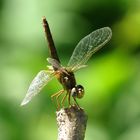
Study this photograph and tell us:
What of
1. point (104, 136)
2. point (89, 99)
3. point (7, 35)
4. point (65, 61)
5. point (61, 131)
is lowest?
point (61, 131)

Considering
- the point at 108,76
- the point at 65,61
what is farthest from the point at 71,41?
the point at 108,76

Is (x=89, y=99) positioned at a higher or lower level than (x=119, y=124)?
higher

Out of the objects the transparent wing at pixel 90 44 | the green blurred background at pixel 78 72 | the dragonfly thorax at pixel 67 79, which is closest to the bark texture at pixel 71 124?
the dragonfly thorax at pixel 67 79

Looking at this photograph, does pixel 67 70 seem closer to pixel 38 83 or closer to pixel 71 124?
pixel 38 83

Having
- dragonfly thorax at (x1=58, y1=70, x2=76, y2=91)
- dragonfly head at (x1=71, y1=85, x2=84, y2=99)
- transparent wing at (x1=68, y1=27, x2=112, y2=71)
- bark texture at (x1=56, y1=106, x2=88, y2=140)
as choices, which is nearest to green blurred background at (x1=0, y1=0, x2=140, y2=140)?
transparent wing at (x1=68, y1=27, x2=112, y2=71)

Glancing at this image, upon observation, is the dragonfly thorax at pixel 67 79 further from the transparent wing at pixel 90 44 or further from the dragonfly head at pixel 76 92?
the transparent wing at pixel 90 44

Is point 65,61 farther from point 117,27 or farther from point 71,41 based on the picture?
point 117,27
